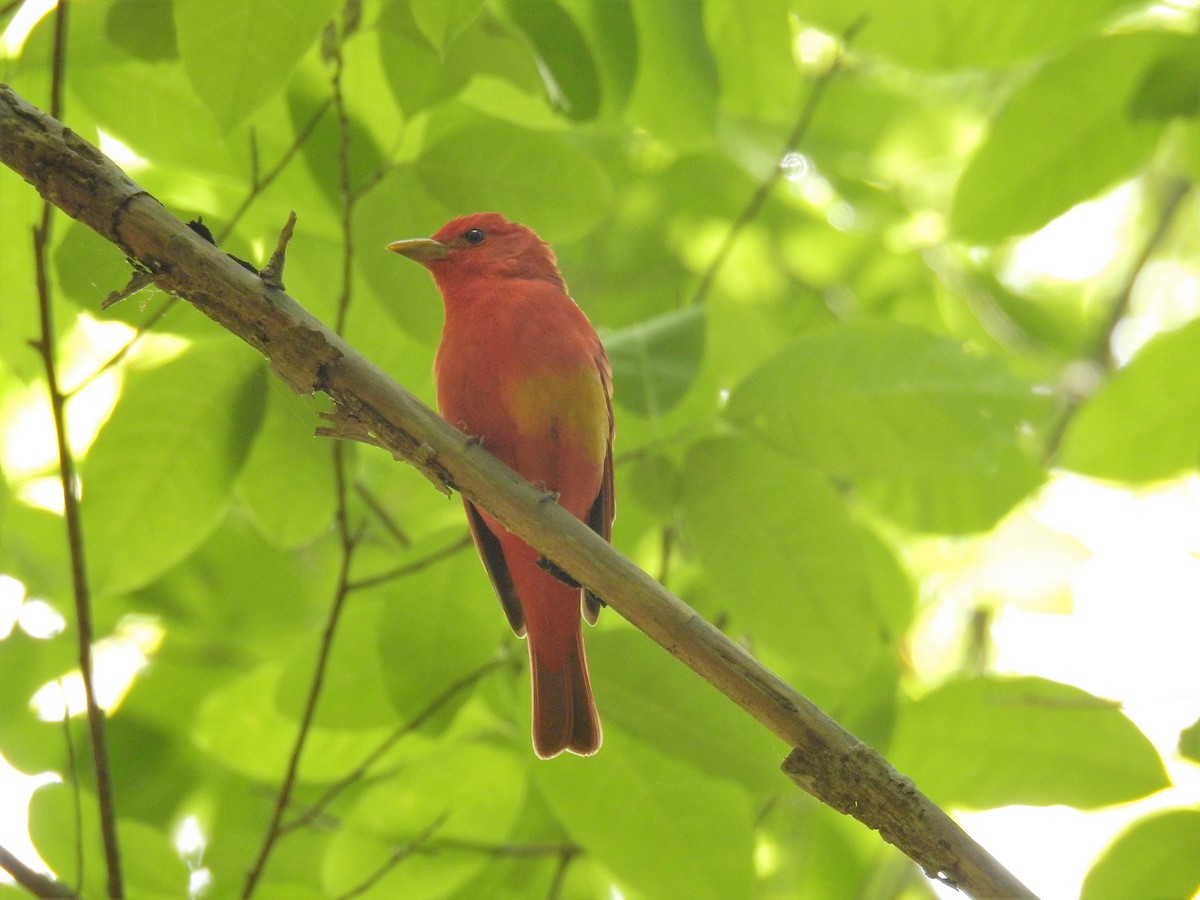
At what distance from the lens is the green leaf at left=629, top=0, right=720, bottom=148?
8.77 ft

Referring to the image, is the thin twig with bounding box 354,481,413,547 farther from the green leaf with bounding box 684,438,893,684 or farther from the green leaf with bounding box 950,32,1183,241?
the green leaf with bounding box 950,32,1183,241

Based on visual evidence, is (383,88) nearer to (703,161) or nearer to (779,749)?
(703,161)

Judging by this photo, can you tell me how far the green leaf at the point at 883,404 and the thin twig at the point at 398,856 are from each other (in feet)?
3.65

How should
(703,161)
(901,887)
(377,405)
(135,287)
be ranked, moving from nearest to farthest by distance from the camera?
(135,287), (377,405), (703,161), (901,887)

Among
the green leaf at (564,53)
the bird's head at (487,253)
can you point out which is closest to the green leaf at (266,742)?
the bird's head at (487,253)

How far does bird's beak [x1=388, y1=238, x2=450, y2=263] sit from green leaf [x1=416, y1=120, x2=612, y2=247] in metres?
0.18

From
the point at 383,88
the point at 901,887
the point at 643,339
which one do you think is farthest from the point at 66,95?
the point at 901,887

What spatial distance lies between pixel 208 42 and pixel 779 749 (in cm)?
173

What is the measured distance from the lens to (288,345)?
6.78 feet

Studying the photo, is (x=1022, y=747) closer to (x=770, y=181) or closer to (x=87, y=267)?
(x=770, y=181)

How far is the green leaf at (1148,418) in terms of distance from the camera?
108 inches

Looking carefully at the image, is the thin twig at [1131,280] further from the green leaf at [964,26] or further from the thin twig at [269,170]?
the thin twig at [269,170]

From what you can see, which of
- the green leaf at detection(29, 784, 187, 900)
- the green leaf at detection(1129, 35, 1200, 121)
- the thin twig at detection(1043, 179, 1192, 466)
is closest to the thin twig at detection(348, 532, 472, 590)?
the green leaf at detection(29, 784, 187, 900)

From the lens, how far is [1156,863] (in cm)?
243
